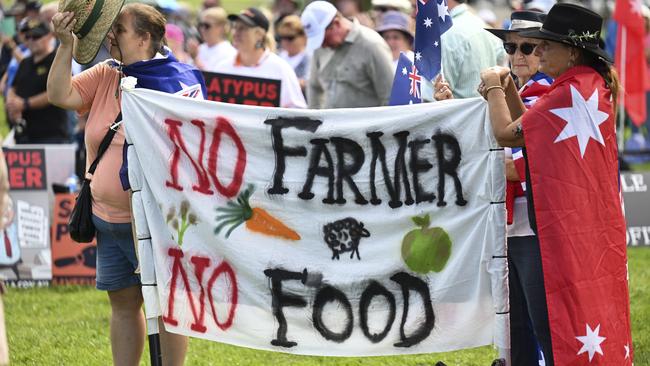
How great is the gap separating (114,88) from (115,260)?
0.85 m

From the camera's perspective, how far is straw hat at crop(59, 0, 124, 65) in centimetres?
547

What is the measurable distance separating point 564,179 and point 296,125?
125cm

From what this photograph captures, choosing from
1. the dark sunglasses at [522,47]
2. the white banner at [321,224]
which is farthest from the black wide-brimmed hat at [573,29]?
the dark sunglasses at [522,47]

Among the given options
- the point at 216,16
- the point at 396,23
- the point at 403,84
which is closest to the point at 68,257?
the point at 396,23

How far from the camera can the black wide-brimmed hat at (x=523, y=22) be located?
5738 mm

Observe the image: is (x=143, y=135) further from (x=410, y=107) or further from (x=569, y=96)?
(x=569, y=96)

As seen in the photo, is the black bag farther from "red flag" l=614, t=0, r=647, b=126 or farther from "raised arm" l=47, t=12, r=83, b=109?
"red flag" l=614, t=0, r=647, b=126

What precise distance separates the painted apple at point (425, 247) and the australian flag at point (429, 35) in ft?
2.76

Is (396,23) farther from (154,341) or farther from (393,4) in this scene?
(154,341)

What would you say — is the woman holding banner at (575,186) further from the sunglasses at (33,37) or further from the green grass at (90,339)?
the sunglasses at (33,37)

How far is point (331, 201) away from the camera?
535cm

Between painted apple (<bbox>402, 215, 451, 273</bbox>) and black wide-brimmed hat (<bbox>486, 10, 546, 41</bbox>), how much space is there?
1088mm

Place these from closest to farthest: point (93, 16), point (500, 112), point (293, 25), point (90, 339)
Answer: point (500, 112) → point (93, 16) → point (90, 339) → point (293, 25)

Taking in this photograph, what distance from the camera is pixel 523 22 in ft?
19.2
